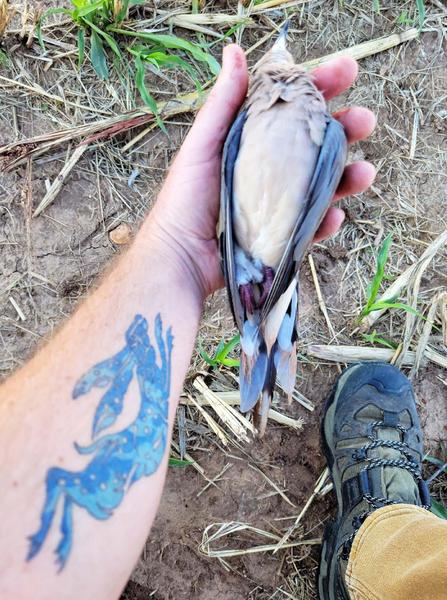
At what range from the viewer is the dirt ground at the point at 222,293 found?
2715 mm

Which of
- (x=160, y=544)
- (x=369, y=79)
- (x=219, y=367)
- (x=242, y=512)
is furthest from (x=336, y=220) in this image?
(x=160, y=544)

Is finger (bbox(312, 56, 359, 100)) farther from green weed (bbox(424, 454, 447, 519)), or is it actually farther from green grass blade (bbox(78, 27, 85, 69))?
green weed (bbox(424, 454, 447, 519))

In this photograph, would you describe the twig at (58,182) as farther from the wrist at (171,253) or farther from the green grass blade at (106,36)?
the wrist at (171,253)

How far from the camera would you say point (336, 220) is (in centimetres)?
246

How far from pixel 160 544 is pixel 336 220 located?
1533 millimetres

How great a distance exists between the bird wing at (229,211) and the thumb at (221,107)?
17 cm

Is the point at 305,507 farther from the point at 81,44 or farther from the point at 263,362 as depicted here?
the point at 81,44

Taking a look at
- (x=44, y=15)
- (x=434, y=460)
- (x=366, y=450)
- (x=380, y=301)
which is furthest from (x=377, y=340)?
(x=44, y=15)

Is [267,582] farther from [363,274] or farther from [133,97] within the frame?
[133,97]

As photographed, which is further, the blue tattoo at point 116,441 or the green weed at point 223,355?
the green weed at point 223,355

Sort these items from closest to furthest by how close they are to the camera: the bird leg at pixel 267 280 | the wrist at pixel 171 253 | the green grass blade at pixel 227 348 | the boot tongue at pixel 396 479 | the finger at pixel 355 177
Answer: the bird leg at pixel 267 280
the wrist at pixel 171 253
the finger at pixel 355 177
the green grass blade at pixel 227 348
the boot tongue at pixel 396 479

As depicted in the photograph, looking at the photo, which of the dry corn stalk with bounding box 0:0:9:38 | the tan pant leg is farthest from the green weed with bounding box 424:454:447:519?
the dry corn stalk with bounding box 0:0:9:38

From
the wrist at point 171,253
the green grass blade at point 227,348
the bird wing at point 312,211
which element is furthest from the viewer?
the green grass blade at point 227,348

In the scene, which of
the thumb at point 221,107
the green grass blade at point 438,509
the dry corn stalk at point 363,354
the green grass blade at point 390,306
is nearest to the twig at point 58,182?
the thumb at point 221,107
